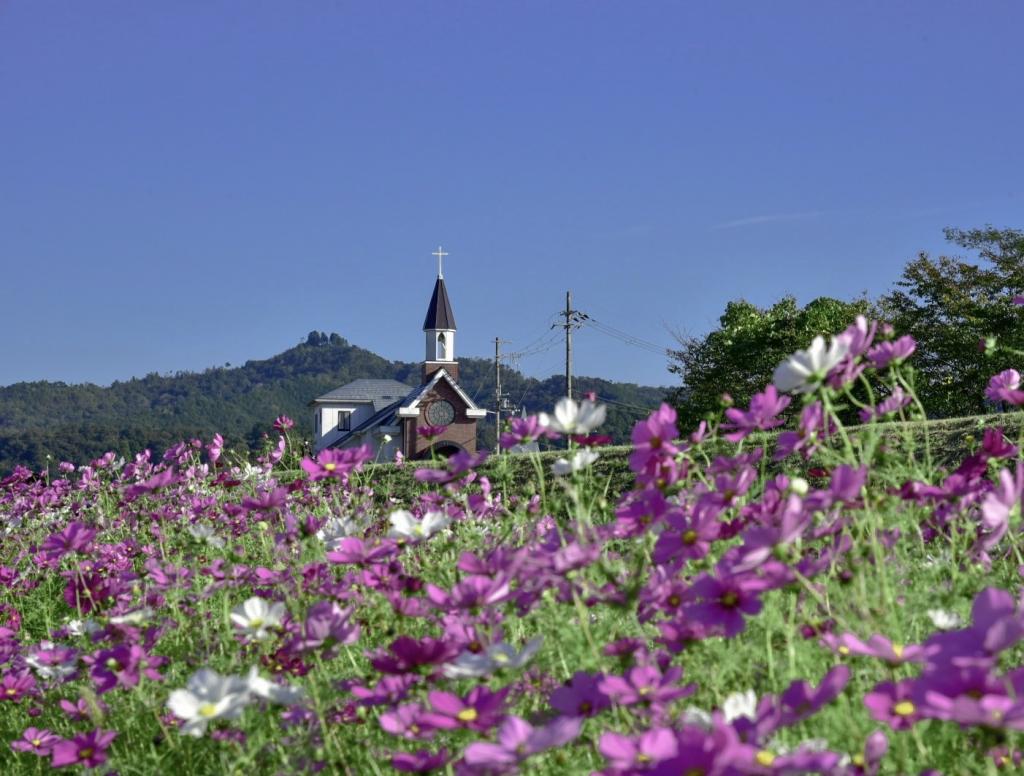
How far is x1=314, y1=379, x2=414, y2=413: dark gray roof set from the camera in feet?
154

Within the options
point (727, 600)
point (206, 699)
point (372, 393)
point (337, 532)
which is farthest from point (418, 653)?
point (372, 393)

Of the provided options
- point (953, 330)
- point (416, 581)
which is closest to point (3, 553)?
point (416, 581)

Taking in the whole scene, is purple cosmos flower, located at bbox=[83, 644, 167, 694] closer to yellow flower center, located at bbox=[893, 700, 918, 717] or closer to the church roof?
yellow flower center, located at bbox=[893, 700, 918, 717]

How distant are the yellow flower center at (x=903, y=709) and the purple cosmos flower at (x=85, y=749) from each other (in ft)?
4.71

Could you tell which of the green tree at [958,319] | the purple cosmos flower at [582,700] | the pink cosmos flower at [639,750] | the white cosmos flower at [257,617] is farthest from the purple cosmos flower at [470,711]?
the green tree at [958,319]

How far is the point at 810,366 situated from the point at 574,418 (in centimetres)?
42

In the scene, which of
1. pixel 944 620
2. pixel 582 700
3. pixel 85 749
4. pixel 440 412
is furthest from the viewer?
pixel 440 412

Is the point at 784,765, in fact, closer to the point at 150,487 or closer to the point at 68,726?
the point at 150,487

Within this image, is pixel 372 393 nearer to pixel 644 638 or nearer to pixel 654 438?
pixel 644 638

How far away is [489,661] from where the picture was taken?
1.42m

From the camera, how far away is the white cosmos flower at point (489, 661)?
54.8 inches

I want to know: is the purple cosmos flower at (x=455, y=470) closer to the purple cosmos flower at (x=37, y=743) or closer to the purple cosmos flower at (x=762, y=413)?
the purple cosmos flower at (x=762, y=413)

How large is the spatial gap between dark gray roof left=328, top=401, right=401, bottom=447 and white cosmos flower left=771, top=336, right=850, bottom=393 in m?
35.2

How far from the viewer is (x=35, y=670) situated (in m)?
2.44
